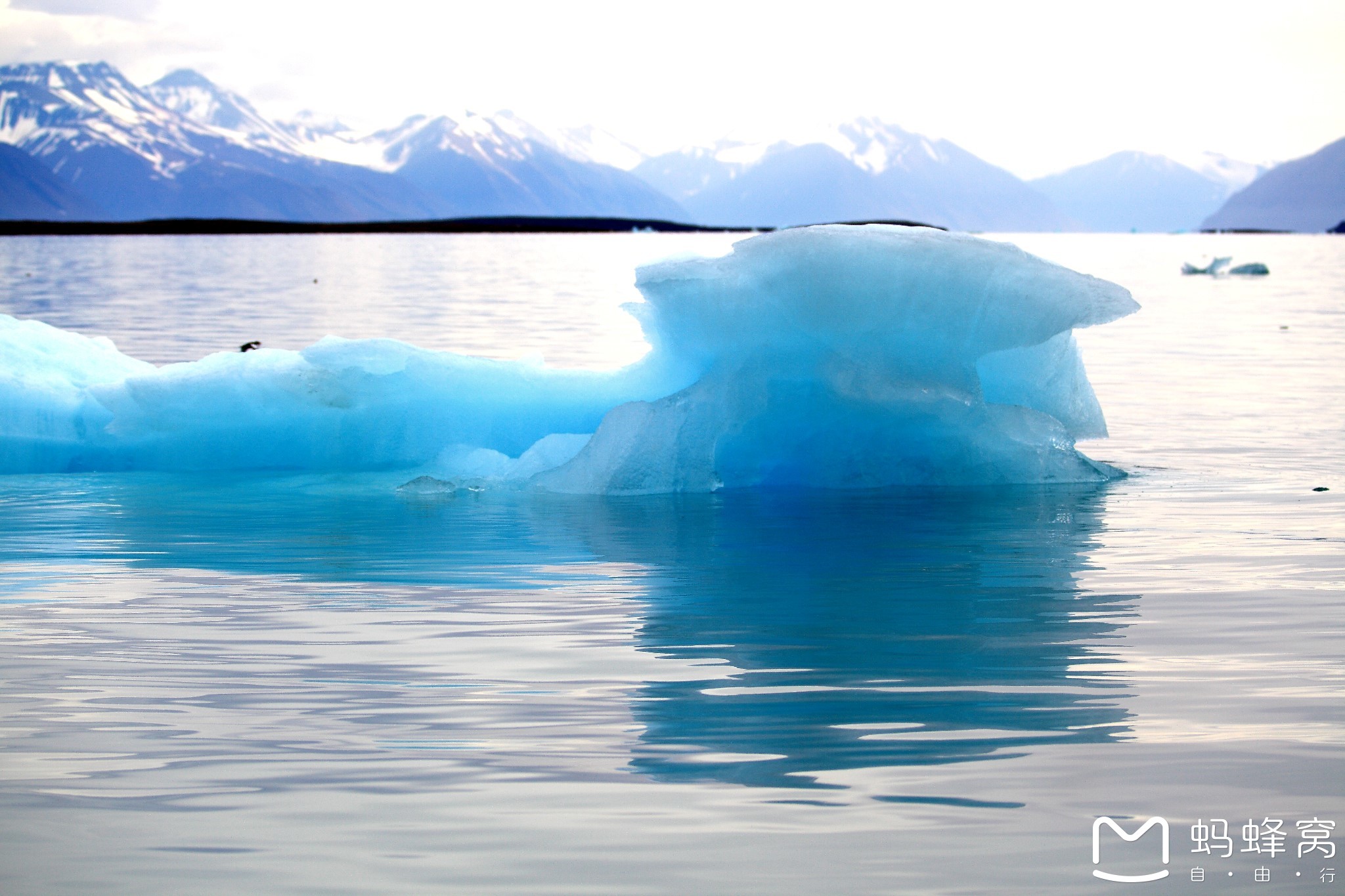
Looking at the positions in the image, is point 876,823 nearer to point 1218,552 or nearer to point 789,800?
point 789,800

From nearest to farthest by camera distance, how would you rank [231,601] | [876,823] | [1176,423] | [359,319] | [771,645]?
1. [876,823]
2. [771,645]
3. [231,601]
4. [1176,423]
5. [359,319]

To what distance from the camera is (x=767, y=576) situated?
23.5 feet

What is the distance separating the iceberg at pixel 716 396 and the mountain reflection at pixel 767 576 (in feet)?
1.36

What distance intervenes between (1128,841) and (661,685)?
6.21 ft

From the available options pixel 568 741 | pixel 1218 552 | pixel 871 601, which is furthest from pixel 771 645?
pixel 1218 552

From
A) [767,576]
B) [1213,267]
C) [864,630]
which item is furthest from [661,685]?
[1213,267]

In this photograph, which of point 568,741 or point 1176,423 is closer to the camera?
point 568,741

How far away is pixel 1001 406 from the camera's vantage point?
10.0 metres

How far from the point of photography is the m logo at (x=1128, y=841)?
3586mm

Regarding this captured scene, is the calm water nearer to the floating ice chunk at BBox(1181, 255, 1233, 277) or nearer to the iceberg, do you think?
the iceberg

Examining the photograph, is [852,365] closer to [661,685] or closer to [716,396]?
[716,396]

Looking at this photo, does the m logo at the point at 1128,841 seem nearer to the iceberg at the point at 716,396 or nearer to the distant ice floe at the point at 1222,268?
the iceberg at the point at 716,396

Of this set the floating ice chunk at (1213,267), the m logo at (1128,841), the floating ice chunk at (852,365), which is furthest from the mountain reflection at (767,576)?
the floating ice chunk at (1213,267)

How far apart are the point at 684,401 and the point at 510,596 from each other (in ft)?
11.4
